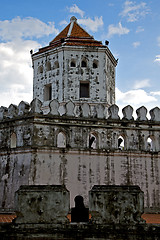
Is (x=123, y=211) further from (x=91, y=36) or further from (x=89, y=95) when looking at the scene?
(x=91, y=36)

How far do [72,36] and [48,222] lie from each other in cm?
1666

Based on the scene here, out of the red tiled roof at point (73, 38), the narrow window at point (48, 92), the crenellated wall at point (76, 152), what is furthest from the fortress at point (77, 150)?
the red tiled roof at point (73, 38)

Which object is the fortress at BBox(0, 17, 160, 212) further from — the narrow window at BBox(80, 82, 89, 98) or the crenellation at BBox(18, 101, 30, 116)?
the narrow window at BBox(80, 82, 89, 98)

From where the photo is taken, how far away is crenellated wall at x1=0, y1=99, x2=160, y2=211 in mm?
11758

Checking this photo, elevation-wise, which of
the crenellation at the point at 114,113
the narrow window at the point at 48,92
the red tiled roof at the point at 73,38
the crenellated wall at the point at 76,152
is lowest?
the crenellated wall at the point at 76,152

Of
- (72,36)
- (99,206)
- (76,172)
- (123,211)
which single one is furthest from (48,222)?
(72,36)

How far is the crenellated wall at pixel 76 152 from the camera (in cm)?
1176

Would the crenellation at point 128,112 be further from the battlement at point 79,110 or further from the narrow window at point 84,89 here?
the narrow window at point 84,89

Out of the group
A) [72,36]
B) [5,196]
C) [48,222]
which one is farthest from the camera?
[72,36]

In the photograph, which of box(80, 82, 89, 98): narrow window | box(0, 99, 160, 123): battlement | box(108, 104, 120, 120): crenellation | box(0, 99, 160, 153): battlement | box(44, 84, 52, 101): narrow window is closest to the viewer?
box(0, 99, 160, 153): battlement

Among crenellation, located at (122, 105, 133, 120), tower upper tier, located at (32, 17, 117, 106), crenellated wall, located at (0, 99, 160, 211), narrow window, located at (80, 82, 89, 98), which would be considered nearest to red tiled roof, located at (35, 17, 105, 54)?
tower upper tier, located at (32, 17, 117, 106)

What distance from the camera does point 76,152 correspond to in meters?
12.1

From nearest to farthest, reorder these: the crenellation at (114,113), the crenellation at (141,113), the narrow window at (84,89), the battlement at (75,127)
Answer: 1. the battlement at (75,127)
2. the crenellation at (114,113)
3. the crenellation at (141,113)
4. the narrow window at (84,89)

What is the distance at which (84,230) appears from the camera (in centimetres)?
592
